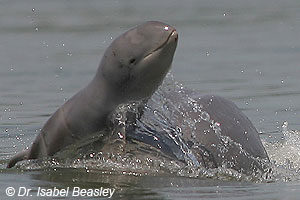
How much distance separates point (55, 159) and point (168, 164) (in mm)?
935

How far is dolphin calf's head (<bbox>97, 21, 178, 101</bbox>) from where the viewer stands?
9266 millimetres

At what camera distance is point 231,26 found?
20.8 m

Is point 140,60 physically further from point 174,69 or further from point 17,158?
point 174,69

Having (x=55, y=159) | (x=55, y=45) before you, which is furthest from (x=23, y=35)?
(x=55, y=159)

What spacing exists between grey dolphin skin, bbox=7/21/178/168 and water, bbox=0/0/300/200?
303 millimetres

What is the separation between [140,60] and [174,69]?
7543mm

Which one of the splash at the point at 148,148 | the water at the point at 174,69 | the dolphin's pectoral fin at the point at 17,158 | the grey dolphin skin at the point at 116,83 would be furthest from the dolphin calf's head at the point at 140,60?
the dolphin's pectoral fin at the point at 17,158

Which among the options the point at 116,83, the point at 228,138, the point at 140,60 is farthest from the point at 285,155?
the point at 140,60

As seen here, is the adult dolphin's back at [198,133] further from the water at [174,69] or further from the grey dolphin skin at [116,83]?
the grey dolphin skin at [116,83]

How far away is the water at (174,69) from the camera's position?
945cm

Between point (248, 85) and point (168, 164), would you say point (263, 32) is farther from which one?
point (168, 164)

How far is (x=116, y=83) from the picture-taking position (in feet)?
31.6

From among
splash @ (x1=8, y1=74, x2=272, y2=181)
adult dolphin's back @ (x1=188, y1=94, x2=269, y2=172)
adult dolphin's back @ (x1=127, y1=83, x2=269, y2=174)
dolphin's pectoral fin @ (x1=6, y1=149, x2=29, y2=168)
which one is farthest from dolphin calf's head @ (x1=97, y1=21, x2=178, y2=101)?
dolphin's pectoral fin @ (x1=6, y1=149, x2=29, y2=168)

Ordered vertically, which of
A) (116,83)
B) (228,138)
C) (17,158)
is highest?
(116,83)
